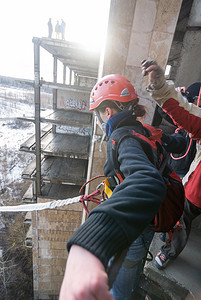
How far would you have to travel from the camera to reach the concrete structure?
2607mm

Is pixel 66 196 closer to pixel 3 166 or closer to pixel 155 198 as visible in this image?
pixel 155 198

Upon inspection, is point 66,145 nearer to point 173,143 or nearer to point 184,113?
point 173,143

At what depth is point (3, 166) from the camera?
20125mm

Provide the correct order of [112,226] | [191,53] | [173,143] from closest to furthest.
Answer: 1. [112,226]
2. [173,143]
3. [191,53]

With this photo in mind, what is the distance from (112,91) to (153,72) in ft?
1.52

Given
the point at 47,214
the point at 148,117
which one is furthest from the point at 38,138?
the point at 148,117

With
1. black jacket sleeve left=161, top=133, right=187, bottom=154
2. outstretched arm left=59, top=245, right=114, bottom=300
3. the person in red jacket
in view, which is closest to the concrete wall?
black jacket sleeve left=161, top=133, right=187, bottom=154

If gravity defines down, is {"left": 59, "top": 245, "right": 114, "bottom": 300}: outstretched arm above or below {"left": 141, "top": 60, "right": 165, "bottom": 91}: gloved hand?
below

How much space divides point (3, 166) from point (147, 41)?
22.3 m

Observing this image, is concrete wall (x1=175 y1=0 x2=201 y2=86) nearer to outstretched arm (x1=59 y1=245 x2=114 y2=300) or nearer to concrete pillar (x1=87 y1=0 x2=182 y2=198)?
concrete pillar (x1=87 y1=0 x2=182 y2=198)

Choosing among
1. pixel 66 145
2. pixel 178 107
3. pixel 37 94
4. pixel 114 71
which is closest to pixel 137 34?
pixel 114 71

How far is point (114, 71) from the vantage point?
9.43ft

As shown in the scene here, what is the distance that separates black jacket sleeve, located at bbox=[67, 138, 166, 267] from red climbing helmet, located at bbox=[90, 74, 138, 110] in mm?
1098

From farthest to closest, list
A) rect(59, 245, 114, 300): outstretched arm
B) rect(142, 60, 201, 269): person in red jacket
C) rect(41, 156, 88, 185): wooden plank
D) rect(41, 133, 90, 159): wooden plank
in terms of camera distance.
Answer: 1. rect(41, 156, 88, 185): wooden plank
2. rect(41, 133, 90, 159): wooden plank
3. rect(142, 60, 201, 269): person in red jacket
4. rect(59, 245, 114, 300): outstretched arm
